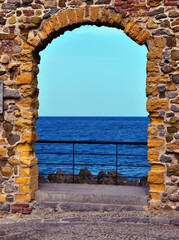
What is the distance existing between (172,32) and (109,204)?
9.80 ft

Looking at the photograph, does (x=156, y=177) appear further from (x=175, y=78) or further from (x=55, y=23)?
(x=55, y=23)

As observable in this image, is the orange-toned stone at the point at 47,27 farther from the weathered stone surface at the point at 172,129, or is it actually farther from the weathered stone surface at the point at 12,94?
the weathered stone surface at the point at 172,129

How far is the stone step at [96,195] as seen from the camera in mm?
6012

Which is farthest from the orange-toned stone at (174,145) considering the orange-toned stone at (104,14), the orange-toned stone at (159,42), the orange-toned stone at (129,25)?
the orange-toned stone at (104,14)

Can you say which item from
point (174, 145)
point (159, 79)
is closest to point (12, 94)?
point (159, 79)

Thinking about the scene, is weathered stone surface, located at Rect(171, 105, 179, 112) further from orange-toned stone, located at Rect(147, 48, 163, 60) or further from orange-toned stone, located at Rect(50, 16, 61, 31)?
orange-toned stone, located at Rect(50, 16, 61, 31)

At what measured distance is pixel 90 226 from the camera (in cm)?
529

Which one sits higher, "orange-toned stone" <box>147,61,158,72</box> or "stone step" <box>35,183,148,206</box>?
"orange-toned stone" <box>147,61,158,72</box>

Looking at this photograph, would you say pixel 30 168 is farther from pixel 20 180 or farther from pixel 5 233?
pixel 5 233

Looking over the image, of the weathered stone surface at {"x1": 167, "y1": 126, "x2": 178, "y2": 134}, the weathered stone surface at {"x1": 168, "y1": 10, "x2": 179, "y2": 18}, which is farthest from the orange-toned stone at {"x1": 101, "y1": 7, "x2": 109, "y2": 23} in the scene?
the weathered stone surface at {"x1": 167, "y1": 126, "x2": 178, "y2": 134}

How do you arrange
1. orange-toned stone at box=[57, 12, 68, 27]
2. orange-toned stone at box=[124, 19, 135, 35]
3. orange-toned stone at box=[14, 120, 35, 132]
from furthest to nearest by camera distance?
orange-toned stone at box=[14, 120, 35, 132]
orange-toned stone at box=[57, 12, 68, 27]
orange-toned stone at box=[124, 19, 135, 35]

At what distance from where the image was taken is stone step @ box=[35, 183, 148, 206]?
6.01m

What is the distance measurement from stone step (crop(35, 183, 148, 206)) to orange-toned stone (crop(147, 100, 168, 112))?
146 cm

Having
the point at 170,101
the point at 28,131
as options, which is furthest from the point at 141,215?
the point at 28,131
